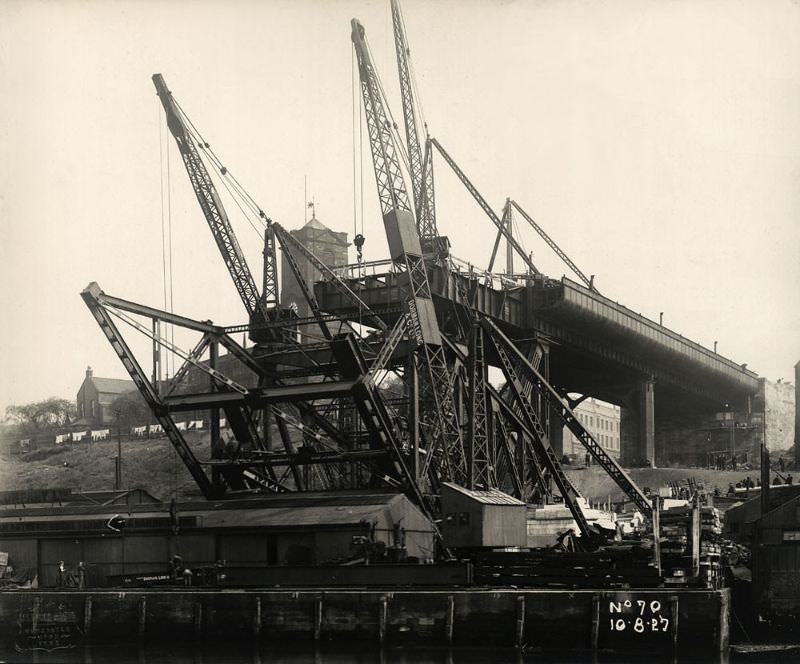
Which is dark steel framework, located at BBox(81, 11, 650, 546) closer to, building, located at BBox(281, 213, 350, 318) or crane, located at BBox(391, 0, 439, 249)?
crane, located at BBox(391, 0, 439, 249)

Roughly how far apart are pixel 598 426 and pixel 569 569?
123716 millimetres

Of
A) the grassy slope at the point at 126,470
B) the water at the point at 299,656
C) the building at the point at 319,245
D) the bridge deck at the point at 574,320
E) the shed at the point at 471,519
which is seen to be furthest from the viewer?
the building at the point at 319,245

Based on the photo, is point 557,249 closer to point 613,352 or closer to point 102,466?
point 613,352

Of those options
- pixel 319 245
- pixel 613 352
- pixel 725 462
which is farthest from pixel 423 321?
pixel 319 245

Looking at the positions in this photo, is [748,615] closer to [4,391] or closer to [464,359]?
[464,359]

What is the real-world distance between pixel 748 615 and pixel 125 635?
23584 millimetres

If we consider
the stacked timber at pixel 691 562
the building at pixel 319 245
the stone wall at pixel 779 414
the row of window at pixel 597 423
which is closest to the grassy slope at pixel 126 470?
the stone wall at pixel 779 414

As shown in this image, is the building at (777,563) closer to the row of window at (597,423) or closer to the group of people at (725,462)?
the group of people at (725,462)

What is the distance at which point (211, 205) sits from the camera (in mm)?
54188

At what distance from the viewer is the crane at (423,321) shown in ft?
164

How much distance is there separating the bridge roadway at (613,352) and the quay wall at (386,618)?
66.3ft

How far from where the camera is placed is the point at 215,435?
52750mm

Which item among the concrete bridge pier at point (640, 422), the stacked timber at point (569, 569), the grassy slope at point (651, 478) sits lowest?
the stacked timber at point (569, 569)

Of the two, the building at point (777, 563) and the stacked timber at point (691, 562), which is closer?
the stacked timber at point (691, 562)
